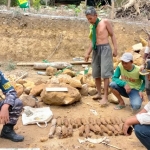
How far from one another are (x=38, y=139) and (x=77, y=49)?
611cm

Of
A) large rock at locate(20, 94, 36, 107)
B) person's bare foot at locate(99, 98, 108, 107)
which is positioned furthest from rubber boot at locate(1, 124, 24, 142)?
person's bare foot at locate(99, 98, 108, 107)

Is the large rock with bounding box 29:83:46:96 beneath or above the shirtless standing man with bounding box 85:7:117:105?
beneath

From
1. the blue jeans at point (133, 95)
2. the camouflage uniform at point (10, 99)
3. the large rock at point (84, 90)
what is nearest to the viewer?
the camouflage uniform at point (10, 99)

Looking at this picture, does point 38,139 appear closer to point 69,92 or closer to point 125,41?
point 69,92

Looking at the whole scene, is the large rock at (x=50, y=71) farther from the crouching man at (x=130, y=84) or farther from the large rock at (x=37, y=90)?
the crouching man at (x=130, y=84)

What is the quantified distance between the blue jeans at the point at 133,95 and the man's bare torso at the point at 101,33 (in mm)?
798

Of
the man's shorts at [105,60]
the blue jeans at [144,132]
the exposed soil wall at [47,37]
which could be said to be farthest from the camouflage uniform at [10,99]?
the exposed soil wall at [47,37]

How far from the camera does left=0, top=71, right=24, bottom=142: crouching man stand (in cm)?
407

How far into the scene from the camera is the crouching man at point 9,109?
160 inches

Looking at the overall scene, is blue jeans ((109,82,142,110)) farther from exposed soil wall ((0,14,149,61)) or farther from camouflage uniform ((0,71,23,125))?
exposed soil wall ((0,14,149,61))

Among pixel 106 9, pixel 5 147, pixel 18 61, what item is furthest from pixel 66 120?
pixel 106 9

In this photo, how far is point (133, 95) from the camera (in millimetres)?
5723

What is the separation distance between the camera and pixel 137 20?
37.6ft

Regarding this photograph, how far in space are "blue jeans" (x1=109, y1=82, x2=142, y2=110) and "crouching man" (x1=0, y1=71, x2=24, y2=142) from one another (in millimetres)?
2008
